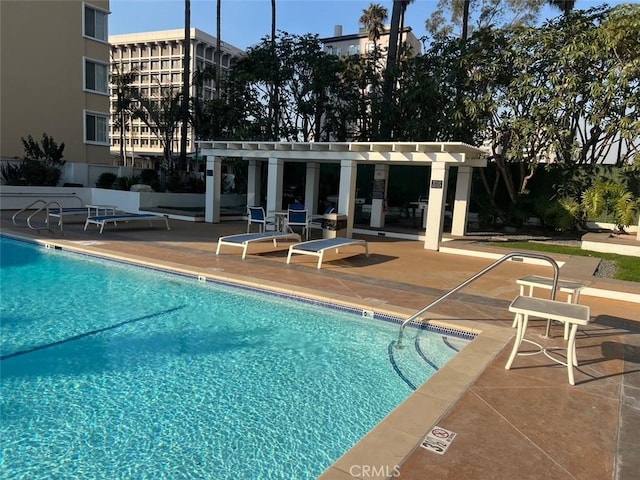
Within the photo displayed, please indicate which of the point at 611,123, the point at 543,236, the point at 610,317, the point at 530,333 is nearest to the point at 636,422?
the point at 530,333

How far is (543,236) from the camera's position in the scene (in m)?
15.8

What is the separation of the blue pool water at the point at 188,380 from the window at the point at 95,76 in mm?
24070

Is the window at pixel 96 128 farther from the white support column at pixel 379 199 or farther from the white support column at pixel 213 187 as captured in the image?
the white support column at pixel 379 199

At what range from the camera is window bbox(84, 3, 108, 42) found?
28.0 m

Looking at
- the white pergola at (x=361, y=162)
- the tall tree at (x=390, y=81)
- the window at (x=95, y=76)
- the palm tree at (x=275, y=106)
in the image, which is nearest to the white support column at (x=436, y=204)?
the white pergola at (x=361, y=162)

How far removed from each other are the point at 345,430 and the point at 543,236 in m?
13.9

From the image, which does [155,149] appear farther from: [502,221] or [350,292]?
[350,292]

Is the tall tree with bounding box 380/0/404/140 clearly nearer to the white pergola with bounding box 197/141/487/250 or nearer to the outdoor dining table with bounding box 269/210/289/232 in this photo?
the white pergola with bounding box 197/141/487/250

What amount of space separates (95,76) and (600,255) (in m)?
28.9

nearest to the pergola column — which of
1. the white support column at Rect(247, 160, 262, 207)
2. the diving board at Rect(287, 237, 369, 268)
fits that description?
the white support column at Rect(247, 160, 262, 207)

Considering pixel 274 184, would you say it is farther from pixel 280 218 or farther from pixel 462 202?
pixel 462 202

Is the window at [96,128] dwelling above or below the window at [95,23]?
below

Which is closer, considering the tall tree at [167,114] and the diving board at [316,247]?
the diving board at [316,247]

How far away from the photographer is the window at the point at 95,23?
28.0 metres
